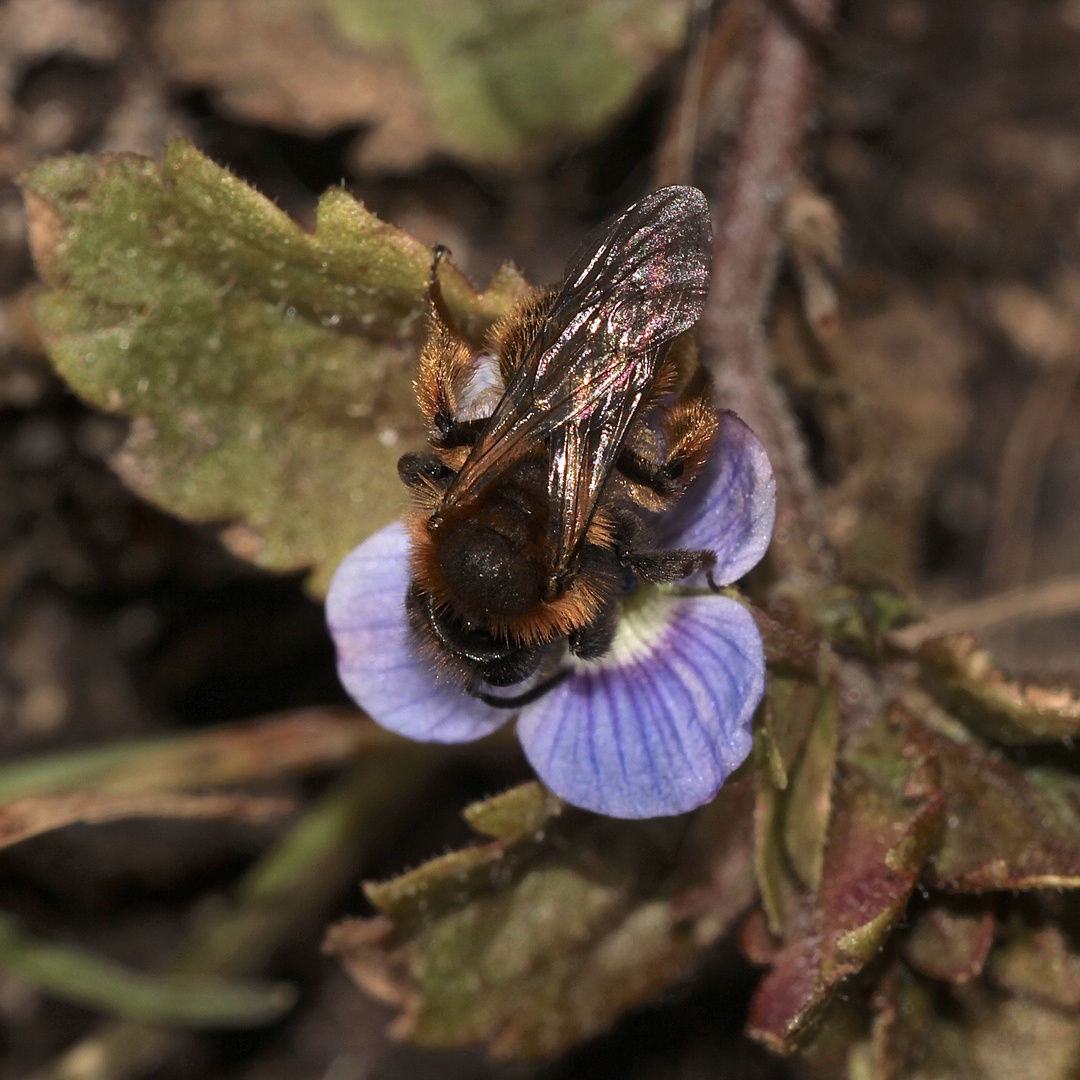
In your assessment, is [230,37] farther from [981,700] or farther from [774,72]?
[981,700]

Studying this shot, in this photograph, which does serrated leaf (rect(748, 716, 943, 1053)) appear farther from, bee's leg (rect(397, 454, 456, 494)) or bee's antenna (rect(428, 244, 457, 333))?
bee's antenna (rect(428, 244, 457, 333))

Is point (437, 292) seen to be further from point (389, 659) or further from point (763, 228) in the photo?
point (763, 228)

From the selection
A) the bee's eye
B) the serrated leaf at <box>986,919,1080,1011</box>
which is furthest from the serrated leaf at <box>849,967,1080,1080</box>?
the bee's eye

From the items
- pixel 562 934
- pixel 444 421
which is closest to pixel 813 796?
pixel 562 934

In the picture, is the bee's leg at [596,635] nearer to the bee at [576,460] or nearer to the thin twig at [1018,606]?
the bee at [576,460]

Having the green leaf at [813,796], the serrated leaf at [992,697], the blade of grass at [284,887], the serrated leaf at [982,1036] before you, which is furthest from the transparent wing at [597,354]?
the blade of grass at [284,887]

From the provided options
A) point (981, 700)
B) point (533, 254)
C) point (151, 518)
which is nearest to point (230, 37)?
point (533, 254)

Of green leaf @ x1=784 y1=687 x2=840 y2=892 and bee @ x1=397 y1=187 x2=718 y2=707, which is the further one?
green leaf @ x1=784 y1=687 x2=840 y2=892
